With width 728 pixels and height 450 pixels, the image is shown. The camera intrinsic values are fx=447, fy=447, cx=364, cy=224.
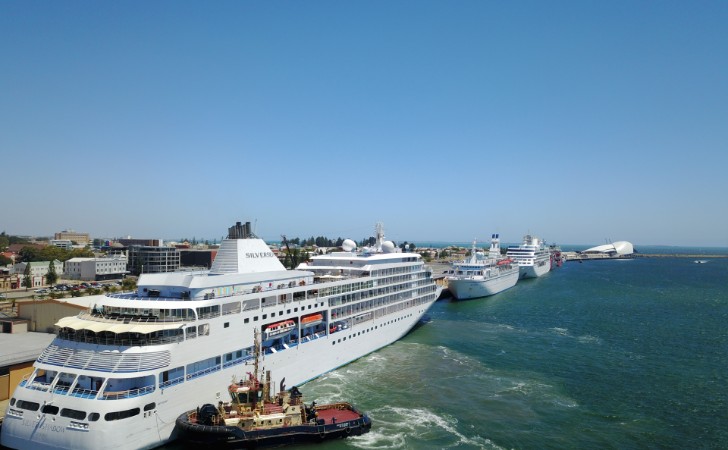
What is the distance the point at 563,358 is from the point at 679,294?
176 feet

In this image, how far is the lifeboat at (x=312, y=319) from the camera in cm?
3241

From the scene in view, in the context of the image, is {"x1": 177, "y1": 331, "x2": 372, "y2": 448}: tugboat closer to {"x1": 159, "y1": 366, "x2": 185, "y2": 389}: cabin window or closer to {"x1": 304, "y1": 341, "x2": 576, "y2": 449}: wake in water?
{"x1": 304, "y1": 341, "x2": 576, "y2": 449}: wake in water

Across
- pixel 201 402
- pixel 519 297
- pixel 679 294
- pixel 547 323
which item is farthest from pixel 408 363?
pixel 679 294

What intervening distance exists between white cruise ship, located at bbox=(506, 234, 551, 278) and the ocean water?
51089 millimetres

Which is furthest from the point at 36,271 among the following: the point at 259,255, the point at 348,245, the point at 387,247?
the point at 259,255

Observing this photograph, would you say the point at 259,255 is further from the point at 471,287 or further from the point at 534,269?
the point at 534,269

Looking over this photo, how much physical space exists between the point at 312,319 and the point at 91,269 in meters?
70.9

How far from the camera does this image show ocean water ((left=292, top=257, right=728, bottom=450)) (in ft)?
78.7

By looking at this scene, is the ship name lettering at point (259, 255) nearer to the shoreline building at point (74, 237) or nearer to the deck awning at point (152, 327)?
the deck awning at point (152, 327)

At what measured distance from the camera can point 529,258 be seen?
112 m

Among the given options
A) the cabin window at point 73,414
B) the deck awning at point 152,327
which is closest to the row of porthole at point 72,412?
the cabin window at point 73,414

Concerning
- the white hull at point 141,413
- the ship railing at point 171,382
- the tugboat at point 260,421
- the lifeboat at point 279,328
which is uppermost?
the lifeboat at point 279,328

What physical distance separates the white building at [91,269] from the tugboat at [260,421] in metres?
73.9

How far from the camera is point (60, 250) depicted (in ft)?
363
